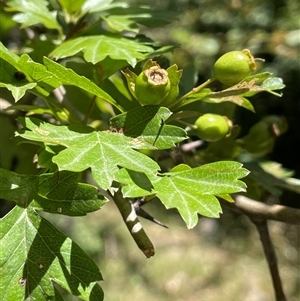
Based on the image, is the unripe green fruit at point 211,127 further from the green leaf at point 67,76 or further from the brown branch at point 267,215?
the green leaf at point 67,76

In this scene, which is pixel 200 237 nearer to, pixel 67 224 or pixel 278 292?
pixel 67 224

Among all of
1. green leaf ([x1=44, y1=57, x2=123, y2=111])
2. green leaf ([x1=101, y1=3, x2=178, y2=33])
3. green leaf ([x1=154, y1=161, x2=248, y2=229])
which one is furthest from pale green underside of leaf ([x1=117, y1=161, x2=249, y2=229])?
green leaf ([x1=101, y1=3, x2=178, y2=33])

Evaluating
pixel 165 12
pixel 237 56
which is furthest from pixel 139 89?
pixel 165 12

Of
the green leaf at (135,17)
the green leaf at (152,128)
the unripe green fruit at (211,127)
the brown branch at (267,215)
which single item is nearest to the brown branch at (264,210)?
the brown branch at (267,215)

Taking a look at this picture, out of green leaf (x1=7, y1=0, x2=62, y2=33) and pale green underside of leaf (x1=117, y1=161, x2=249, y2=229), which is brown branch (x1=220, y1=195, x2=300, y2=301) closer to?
pale green underside of leaf (x1=117, y1=161, x2=249, y2=229)

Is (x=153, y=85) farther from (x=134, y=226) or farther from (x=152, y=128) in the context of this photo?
(x=134, y=226)

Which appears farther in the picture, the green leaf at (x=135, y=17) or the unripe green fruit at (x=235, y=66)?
the green leaf at (x=135, y=17)

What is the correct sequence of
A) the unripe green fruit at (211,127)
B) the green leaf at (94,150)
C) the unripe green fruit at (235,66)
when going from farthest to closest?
the unripe green fruit at (211,127) < the unripe green fruit at (235,66) < the green leaf at (94,150)

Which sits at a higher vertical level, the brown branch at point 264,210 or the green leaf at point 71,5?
the green leaf at point 71,5
